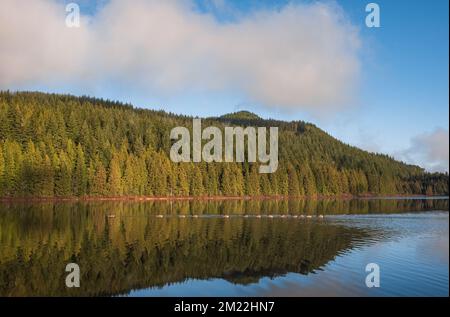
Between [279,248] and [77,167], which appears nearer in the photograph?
[279,248]

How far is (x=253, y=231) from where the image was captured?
56750 millimetres

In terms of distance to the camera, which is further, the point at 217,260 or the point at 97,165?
the point at 97,165

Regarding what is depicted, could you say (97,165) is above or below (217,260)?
above

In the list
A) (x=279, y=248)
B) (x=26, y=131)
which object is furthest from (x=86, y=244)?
(x=26, y=131)

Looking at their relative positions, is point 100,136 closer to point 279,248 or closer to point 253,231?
point 253,231

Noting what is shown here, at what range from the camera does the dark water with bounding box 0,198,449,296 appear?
94.6ft

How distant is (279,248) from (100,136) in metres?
128

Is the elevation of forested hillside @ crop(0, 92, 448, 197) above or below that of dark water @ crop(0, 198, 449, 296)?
above

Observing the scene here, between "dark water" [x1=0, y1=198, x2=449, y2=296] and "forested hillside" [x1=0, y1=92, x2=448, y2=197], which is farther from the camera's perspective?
"forested hillside" [x1=0, y1=92, x2=448, y2=197]

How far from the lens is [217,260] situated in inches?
1484

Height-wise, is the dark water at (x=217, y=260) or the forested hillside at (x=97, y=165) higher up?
the forested hillside at (x=97, y=165)

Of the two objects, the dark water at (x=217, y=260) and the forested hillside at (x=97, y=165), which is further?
the forested hillside at (x=97, y=165)

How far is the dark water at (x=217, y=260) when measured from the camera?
28.8m

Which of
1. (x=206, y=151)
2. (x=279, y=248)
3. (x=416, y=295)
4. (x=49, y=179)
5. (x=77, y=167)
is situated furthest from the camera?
(x=206, y=151)
